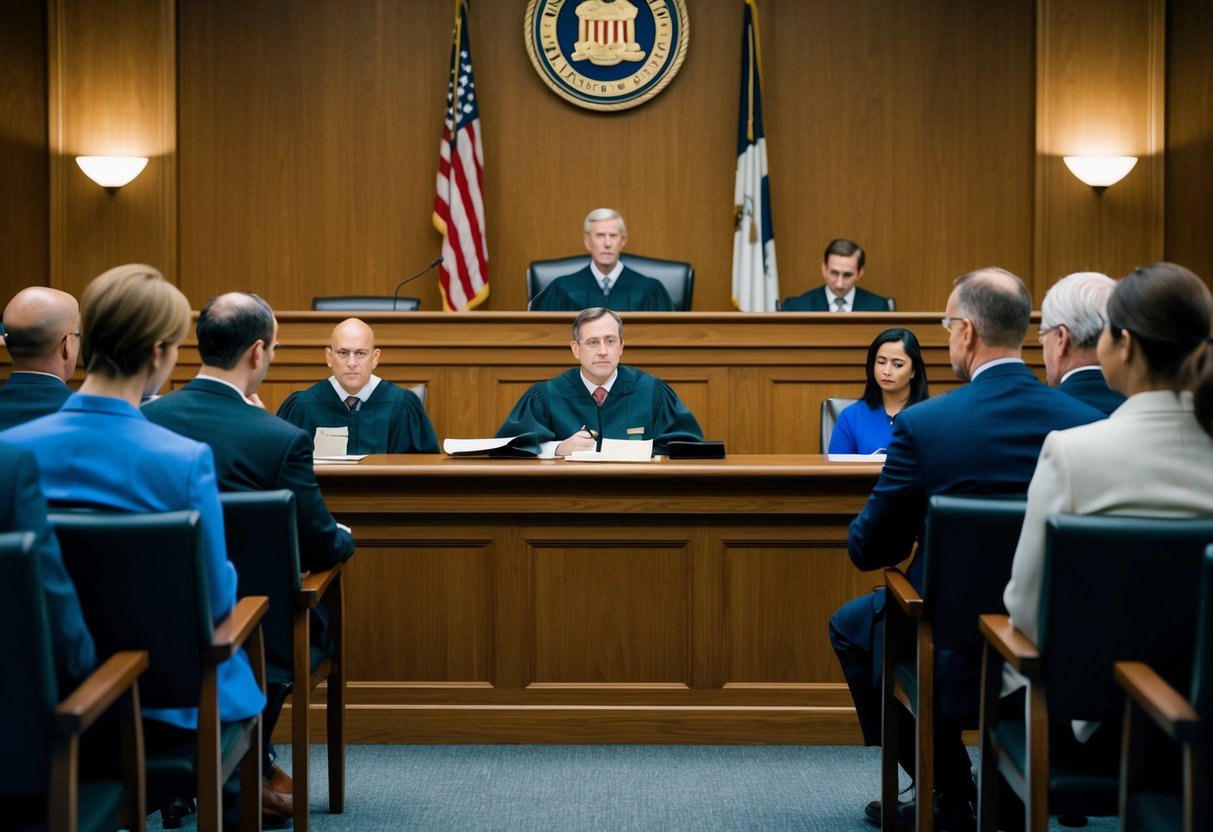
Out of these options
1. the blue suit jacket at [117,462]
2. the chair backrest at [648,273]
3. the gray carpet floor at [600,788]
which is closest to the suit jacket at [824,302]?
the chair backrest at [648,273]

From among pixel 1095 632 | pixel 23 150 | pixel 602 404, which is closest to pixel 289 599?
pixel 1095 632

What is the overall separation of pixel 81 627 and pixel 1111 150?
25.3 ft

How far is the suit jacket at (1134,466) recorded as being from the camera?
2.24 metres

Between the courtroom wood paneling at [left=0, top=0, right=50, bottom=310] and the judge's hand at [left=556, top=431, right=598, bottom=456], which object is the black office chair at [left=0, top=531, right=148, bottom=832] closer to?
the judge's hand at [left=556, top=431, right=598, bottom=456]

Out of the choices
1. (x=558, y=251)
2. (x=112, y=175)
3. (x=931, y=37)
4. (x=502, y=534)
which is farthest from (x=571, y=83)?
(x=502, y=534)

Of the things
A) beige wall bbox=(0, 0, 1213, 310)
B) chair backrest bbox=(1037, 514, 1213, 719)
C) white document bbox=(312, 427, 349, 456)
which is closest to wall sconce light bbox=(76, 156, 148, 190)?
beige wall bbox=(0, 0, 1213, 310)

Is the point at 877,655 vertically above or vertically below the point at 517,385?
below

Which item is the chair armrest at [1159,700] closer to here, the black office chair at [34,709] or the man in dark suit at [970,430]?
the man in dark suit at [970,430]

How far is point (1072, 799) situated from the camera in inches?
92.4

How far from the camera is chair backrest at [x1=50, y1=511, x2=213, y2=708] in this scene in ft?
7.30

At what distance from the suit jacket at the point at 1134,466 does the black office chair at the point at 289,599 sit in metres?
1.63

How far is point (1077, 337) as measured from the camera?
10.8 ft

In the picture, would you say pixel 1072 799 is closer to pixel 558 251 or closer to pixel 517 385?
pixel 517 385

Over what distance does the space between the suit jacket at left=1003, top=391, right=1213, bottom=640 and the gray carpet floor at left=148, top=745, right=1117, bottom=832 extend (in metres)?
1.46
